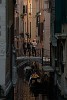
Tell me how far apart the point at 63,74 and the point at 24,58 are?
12.5 m

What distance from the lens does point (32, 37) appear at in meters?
65.5

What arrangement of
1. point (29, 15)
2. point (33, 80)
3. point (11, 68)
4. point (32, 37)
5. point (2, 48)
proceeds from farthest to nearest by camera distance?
1. point (29, 15)
2. point (32, 37)
3. point (33, 80)
4. point (11, 68)
5. point (2, 48)

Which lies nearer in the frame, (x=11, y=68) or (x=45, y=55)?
(x=11, y=68)

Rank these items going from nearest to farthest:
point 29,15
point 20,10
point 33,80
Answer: point 33,80 → point 29,15 → point 20,10

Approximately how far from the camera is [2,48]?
29.3 m

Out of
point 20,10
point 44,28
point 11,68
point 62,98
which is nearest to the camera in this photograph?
point 62,98

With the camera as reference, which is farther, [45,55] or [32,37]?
[32,37]

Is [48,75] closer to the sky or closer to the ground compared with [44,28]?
closer to the ground

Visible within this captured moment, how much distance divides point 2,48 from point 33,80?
46.1 feet

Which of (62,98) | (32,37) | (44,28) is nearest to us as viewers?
(62,98)

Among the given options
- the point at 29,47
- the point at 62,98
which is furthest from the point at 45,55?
the point at 62,98

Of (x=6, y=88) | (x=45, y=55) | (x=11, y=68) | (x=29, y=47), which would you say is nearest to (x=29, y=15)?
(x=29, y=47)

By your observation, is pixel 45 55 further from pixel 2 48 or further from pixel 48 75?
pixel 2 48

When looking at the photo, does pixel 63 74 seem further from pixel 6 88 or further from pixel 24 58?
pixel 24 58
